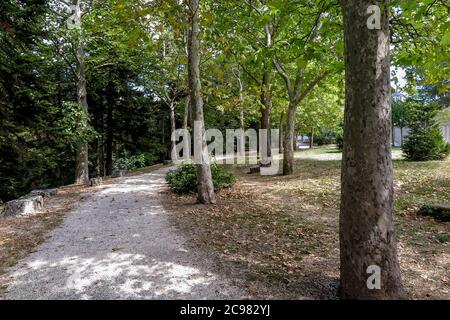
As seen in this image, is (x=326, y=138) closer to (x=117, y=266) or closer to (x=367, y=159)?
(x=117, y=266)

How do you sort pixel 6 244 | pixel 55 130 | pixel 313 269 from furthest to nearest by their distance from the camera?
1. pixel 55 130
2. pixel 6 244
3. pixel 313 269

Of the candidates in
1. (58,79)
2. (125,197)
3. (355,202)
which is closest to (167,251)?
(355,202)

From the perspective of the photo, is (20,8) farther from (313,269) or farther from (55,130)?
(313,269)

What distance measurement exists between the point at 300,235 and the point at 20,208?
7471mm

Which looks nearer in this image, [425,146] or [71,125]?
[71,125]

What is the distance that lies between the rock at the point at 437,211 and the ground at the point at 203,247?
228mm

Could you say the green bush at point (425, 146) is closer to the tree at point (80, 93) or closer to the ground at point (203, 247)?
the ground at point (203, 247)

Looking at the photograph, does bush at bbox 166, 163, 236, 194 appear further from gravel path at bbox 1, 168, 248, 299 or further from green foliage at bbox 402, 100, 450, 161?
green foliage at bbox 402, 100, 450, 161

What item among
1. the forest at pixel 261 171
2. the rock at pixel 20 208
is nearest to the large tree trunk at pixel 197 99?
the forest at pixel 261 171

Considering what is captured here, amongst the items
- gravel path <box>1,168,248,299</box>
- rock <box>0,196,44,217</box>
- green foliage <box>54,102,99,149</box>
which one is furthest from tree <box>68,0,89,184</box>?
gravel path <box>1,168,248,299</box>

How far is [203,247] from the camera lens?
18.7 feet

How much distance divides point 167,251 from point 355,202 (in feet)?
11.5

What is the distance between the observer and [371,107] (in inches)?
124

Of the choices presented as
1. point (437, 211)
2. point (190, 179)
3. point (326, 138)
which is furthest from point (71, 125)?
point (326, 138)
